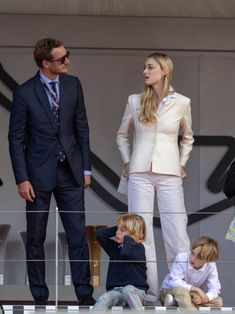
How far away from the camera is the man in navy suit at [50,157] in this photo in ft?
12.8

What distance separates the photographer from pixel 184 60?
5.27 metres

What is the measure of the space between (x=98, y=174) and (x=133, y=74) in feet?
1.35

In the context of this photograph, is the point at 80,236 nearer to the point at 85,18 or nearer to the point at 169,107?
the point at 169,107

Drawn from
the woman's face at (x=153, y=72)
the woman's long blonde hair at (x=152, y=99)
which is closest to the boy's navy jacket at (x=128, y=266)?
the woman's long blonde hair at (x=152, y=99)

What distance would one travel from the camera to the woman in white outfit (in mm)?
4039

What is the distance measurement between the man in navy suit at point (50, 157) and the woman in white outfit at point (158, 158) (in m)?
0.18

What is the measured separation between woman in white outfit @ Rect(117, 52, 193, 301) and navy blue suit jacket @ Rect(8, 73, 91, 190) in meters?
0.19

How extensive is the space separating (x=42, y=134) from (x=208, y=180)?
147 centimetres

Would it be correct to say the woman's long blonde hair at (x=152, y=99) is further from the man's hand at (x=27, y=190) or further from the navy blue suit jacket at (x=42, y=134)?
the man's hand at (x=27, y=190)

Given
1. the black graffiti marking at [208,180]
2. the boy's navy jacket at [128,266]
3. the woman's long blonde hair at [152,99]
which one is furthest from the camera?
the black graffiti marking at [208,180]

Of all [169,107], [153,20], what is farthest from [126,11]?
[169,107]

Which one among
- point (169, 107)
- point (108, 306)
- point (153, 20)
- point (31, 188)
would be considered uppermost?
point (153, 20)

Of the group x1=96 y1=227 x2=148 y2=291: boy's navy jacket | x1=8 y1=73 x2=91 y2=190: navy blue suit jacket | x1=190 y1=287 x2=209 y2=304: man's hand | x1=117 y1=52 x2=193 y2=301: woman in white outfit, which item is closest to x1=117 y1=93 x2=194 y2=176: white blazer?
x1=117 y1=52 x2=193 y2=301: woman in white outfit

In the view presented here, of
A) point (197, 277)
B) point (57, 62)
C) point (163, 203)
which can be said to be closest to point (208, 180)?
point (163, 203)
